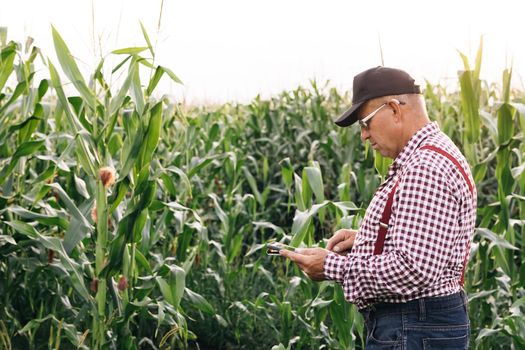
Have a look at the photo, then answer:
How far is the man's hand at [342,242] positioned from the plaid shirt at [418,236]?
351 millimetres

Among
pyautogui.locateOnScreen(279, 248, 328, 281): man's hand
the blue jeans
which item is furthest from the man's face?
the blue jeans

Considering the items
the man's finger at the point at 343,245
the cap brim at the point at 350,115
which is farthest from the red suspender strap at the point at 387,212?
the man's finger at the point at 343,245

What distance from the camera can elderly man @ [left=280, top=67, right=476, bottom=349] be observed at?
2.54 m

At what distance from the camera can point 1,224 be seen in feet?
16.6

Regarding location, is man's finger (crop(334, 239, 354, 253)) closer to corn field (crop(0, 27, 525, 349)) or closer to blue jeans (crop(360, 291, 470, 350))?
blue jeans (crop(360, 291, 470, 350))

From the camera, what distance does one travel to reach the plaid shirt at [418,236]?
2.53 m

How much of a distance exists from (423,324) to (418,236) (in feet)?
1.13

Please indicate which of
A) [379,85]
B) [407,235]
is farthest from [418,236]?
[379,85]

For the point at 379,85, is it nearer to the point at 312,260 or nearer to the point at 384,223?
the point at 384,223

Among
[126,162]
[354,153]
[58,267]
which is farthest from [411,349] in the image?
[354,153]

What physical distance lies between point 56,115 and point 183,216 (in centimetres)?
106

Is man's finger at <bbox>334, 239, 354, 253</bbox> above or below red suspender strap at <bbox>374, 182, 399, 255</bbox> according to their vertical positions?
below

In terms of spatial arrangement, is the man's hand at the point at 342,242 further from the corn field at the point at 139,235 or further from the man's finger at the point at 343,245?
the corn field at the point at 139,235

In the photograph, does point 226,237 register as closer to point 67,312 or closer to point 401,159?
point 67,312
